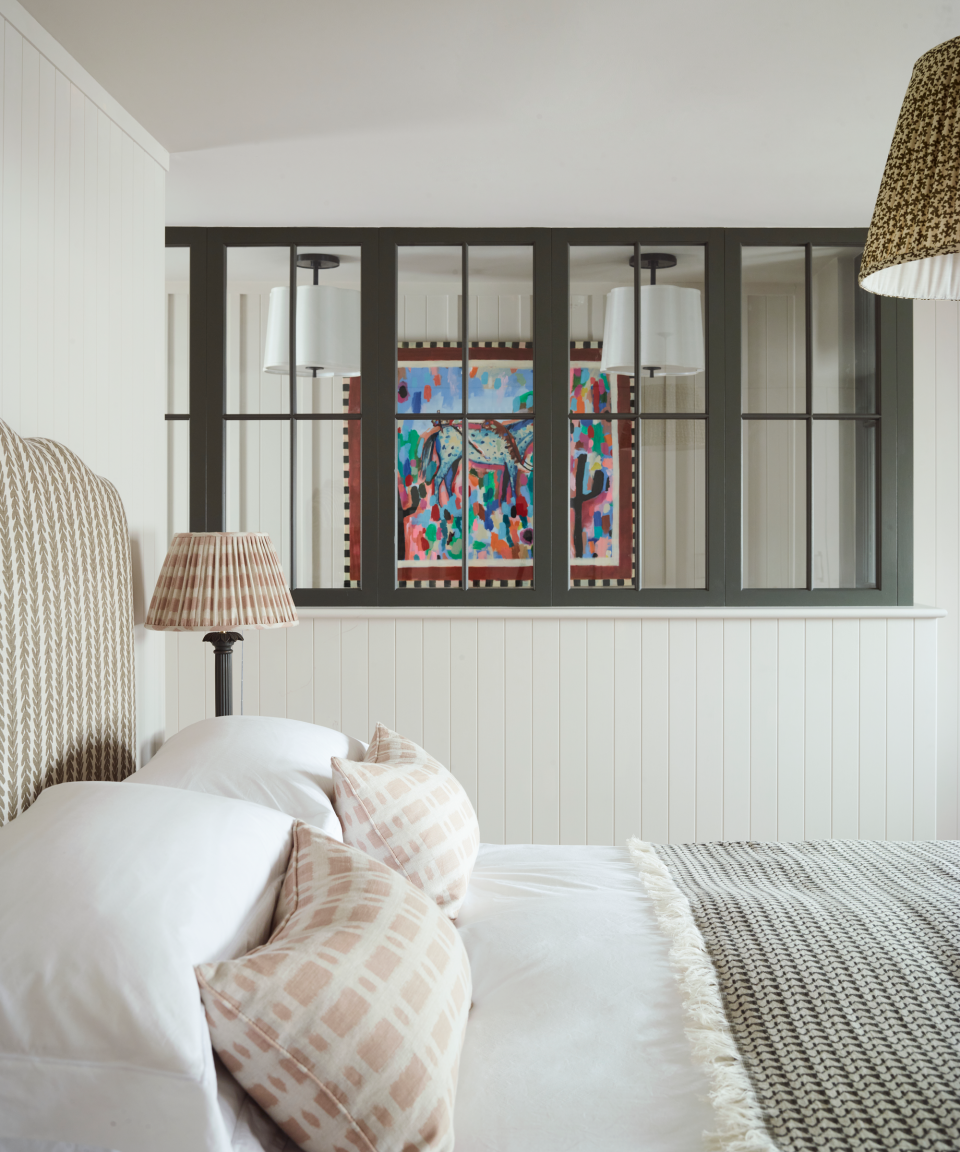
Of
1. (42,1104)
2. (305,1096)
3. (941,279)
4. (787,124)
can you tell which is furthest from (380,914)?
(787,124)

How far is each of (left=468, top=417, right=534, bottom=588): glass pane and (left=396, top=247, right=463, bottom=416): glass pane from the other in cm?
21

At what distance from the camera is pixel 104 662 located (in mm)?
1859

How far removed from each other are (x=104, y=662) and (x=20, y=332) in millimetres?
696

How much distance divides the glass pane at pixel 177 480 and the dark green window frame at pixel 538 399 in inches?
31.3

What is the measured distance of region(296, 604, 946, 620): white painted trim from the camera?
3.13 meters

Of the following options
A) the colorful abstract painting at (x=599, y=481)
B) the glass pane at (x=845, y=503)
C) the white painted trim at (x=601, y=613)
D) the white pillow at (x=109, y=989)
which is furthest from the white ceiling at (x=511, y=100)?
the white pillow at (x=109, y=989)

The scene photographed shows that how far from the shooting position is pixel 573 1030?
122 cm

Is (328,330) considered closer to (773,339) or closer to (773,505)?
(773,339)

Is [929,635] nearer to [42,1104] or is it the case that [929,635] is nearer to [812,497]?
[812,497]

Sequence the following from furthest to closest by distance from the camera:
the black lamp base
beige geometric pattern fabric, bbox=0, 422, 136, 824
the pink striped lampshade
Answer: the black lamp base → the pink striped lampshade → beige geometric pattern fabric, bbox=0, 422, 136, 824

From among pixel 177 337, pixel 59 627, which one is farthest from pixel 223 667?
pixel 177 337

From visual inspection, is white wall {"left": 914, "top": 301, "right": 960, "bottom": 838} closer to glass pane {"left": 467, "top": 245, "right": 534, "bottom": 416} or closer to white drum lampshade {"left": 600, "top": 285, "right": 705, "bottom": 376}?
white drum lampshade {"left": 600, "top": 285, "right": 705, "bottom": 376}

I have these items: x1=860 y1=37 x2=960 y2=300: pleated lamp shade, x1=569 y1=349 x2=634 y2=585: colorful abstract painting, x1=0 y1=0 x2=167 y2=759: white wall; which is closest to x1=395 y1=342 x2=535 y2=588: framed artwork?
x1=569 y1=349 x2=634 y2=585: colorful abstract painting

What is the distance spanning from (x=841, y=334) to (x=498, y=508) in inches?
59.7
